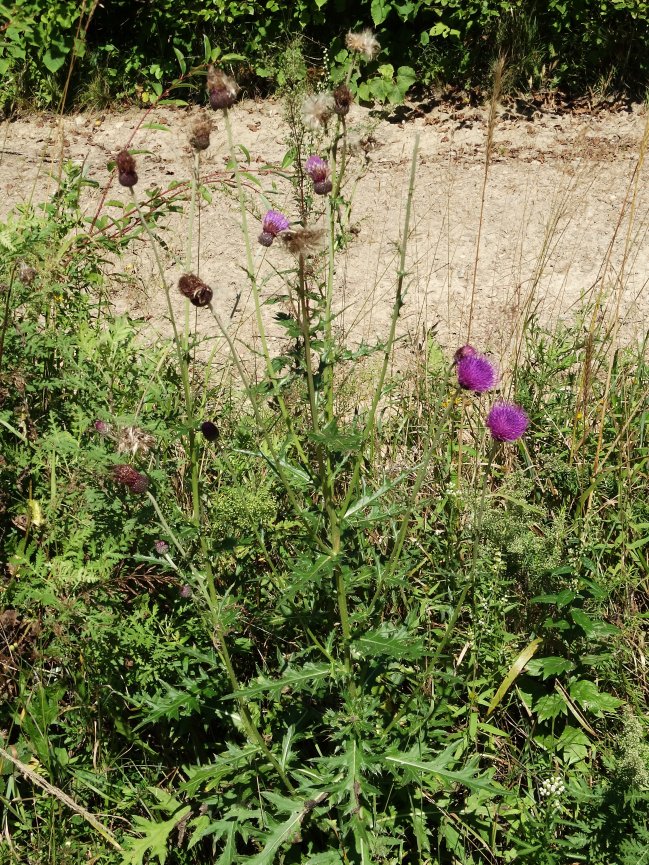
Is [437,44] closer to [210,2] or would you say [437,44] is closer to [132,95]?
[210,2]

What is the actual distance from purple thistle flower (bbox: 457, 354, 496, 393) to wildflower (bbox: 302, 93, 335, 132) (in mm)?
705

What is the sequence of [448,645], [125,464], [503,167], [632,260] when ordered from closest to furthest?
[125,464], [448,645], [632,260], [503,167]

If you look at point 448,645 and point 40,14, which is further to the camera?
point 40,14

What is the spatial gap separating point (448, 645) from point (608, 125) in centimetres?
442

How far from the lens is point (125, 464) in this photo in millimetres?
1881

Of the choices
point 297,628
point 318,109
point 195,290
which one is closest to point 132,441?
point 195,290

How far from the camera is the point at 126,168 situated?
1795 millimetres

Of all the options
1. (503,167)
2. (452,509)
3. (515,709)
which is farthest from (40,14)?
(515,709)

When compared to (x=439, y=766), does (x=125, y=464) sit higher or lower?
higher

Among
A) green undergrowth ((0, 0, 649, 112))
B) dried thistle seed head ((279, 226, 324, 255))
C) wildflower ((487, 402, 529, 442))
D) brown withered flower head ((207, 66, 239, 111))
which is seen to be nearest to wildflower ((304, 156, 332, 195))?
brown withered flower head ((207, 66, 239, 111))

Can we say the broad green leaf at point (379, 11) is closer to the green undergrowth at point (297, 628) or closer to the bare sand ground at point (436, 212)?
the bare sand ground at point (436, 212)

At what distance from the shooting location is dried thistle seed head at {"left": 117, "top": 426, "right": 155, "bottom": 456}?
186 centimetres

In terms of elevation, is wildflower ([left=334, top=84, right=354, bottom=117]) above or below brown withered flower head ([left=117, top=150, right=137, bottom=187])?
above

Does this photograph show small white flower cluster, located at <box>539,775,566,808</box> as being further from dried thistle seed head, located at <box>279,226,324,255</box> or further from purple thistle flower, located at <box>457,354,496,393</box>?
dried thistle seed head, located at <box>279,226,324,255</box>
